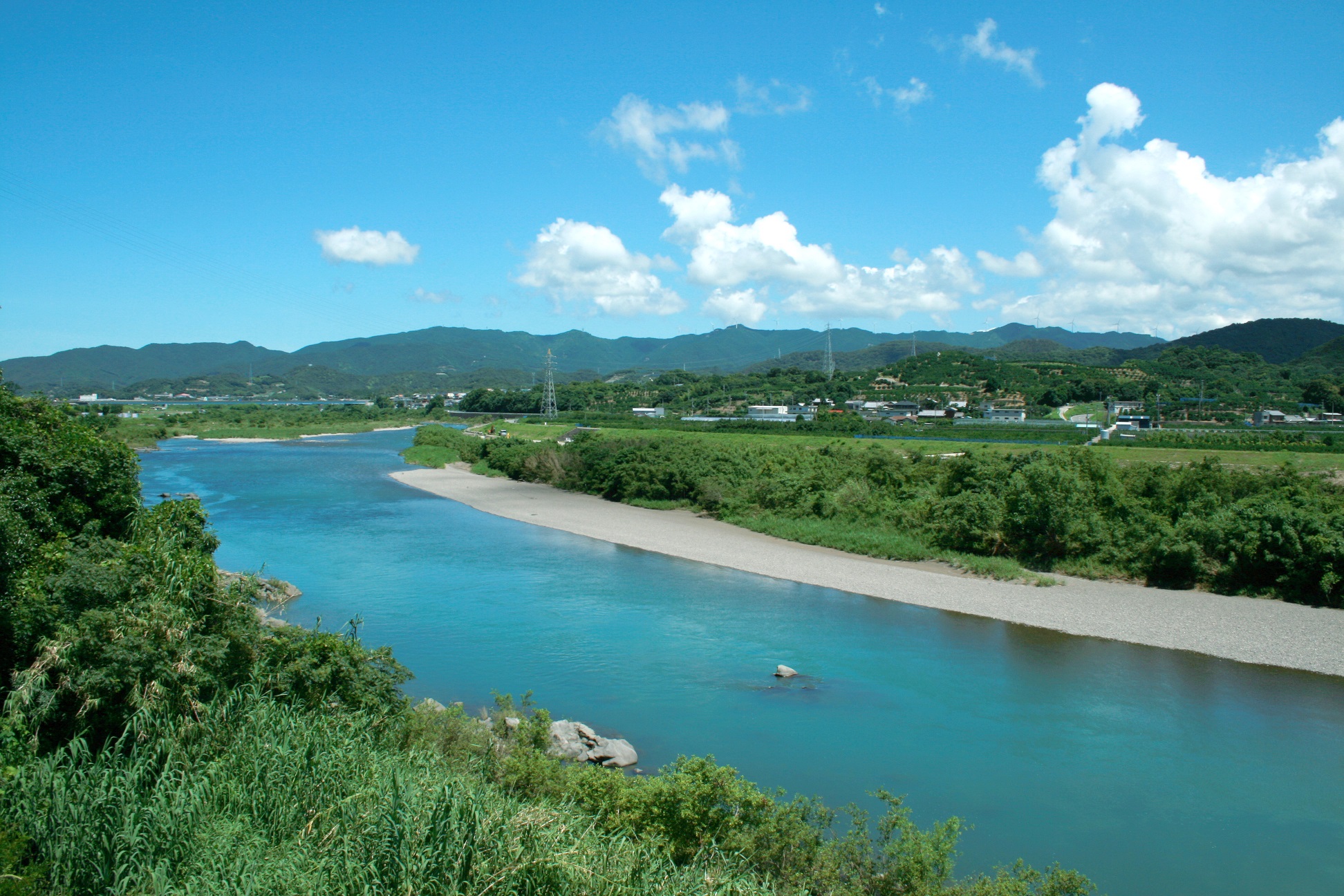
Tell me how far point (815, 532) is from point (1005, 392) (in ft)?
185

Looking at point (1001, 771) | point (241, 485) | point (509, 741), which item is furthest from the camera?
point (241, 485)

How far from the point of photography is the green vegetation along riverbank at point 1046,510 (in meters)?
21.4

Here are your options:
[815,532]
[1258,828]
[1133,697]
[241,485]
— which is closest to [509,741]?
[1258,828]

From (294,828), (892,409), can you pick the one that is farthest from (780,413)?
(294,828)

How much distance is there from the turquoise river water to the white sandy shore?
2.91ft

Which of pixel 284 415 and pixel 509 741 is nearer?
pixel 509 741

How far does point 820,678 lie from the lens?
633 inches

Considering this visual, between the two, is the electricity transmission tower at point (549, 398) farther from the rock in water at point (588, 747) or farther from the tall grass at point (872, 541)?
the rock in water at point (588, 747)

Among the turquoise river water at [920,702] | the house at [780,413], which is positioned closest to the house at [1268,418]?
the house at [780,413]

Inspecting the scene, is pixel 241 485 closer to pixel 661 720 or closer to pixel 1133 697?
pixel 661 720

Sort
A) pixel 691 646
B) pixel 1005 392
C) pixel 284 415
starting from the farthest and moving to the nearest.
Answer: pixel 284 415 < pixel 1005 392 < pixel 691 646

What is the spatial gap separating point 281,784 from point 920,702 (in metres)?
11.2

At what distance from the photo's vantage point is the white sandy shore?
714 inches

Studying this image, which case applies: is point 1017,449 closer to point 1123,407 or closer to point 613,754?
point 613,754
